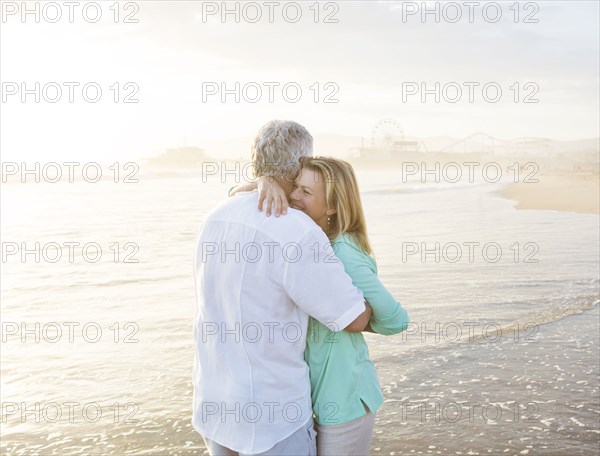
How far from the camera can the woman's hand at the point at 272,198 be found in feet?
6.80

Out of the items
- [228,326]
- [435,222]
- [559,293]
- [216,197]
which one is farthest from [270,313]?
[216,197]

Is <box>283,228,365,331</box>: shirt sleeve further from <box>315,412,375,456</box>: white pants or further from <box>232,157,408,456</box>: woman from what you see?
<box>315,412,375,456</box>: white pants

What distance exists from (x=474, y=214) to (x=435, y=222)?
3135 millimetres

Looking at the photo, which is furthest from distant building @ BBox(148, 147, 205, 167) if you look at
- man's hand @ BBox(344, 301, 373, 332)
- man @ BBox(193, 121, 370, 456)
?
man's hand @ BBox(344, 301, 373, 332)

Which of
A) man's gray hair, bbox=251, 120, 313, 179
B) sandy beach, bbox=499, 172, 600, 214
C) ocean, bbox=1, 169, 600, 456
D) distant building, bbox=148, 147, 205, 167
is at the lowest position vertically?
ocean, bbox=1, 169, 600, 456

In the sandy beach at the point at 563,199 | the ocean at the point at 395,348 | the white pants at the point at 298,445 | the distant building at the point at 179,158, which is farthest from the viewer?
the distant building at the point at 179,158

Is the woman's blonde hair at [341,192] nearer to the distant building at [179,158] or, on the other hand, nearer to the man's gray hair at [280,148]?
the man's gray hair at [280,148]

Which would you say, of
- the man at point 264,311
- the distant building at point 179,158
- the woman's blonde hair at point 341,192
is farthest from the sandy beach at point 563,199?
the distant building at point 179,158

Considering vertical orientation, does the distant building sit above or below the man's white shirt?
above

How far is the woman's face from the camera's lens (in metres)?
2.30

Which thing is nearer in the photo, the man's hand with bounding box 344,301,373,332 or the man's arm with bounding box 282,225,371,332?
the man's arm with bounding box 282,225,371,332

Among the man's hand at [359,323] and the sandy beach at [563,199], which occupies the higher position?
the man's hand at [359,323]

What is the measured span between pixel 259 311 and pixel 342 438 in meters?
0.57

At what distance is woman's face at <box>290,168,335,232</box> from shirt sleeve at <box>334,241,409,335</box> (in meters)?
0.15
